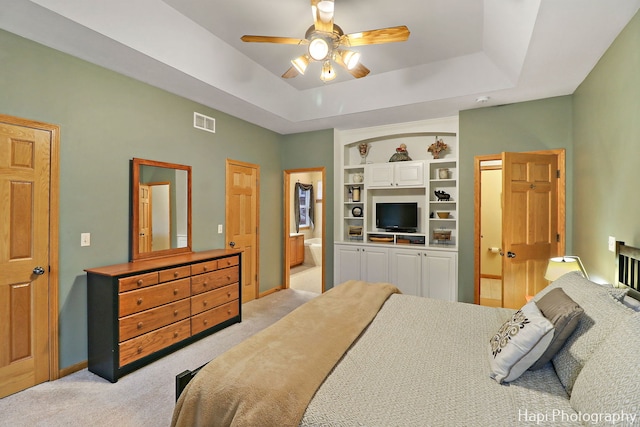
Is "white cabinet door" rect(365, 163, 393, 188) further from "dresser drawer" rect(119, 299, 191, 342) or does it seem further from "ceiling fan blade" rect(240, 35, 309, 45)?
"dresser drawer" rect(119, 299, 191, 342)

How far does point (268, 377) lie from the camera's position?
1.33m

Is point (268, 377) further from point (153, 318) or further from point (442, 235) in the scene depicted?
point (442, 235)

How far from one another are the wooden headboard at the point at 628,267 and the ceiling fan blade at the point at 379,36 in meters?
2.10

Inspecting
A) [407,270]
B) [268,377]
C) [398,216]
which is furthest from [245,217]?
[268,377]

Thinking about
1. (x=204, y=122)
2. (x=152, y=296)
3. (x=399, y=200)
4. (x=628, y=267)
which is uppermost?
(x=204, y=122)

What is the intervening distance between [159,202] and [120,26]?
66.0 inches

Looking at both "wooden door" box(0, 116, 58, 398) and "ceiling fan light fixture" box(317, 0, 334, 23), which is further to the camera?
"wooden door" box(0, 116, 58, 398)

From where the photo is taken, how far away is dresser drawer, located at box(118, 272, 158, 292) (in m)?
2.55

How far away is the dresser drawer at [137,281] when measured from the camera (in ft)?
8.37

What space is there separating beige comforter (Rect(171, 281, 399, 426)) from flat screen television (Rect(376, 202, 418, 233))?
3.02 meters

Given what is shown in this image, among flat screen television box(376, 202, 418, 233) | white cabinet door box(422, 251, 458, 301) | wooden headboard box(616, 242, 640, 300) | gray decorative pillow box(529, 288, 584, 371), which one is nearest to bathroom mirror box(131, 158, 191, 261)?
flat screen television box(376, 202, 418, 233)

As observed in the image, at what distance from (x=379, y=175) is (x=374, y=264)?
4.51ft

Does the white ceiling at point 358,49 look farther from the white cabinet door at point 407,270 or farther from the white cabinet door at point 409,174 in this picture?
the white cabinet door at point 407,270

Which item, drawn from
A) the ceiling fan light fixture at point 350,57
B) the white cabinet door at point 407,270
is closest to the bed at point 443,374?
the ceiling fan light fixture at point 350,57
